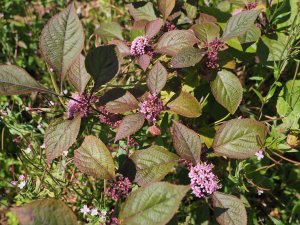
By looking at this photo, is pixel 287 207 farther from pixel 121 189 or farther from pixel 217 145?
pixel 121 189

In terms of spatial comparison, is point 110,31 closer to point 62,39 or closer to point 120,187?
point 62,39

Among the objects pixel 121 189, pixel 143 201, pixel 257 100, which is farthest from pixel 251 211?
pixel 143 201

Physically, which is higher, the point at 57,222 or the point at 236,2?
the point at 236,2

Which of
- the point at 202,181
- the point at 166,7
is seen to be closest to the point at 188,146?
the point at 202,181

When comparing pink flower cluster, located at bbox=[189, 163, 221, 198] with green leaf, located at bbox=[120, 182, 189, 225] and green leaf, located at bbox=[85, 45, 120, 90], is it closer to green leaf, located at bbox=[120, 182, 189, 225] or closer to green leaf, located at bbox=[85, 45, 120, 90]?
green leaf, located at bbox=[120, 182, 189, 225]

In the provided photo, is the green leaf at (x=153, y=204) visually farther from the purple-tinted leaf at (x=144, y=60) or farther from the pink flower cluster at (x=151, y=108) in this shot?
the purple-tinted leaf at (x=144, y=60)

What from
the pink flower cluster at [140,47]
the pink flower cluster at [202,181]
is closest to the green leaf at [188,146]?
the pink flower cluster at [202,181]

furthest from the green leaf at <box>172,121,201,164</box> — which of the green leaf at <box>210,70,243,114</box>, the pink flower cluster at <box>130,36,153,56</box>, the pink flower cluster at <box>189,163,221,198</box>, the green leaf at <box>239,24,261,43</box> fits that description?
the green leaf at <box>239,24,261,43</box>
